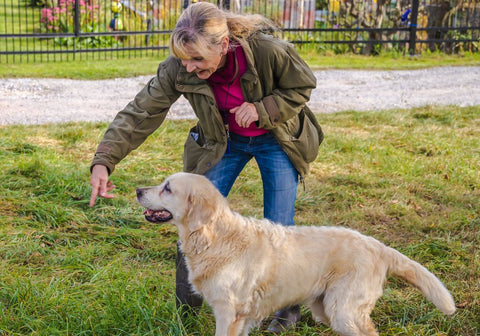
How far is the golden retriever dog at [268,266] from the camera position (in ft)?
11.2

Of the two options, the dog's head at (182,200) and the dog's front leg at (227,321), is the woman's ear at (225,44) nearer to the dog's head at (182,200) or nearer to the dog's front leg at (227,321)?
the dog's head at (182,200)

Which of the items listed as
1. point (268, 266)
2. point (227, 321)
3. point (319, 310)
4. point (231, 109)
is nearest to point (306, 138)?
point (231, 109)

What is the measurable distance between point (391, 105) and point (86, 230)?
6.56 metres

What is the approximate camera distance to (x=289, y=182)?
4.01m

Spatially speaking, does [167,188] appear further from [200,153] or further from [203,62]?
[203,62]

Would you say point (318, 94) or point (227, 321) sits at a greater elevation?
point (318, 94)

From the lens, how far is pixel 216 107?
383 centimetres

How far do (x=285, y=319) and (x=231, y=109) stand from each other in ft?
4.45

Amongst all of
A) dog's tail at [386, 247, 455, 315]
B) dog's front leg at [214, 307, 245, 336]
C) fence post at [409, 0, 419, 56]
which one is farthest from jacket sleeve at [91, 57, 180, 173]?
fence post at [409, 0, 419, 56]

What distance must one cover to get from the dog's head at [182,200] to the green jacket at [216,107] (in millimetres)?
369

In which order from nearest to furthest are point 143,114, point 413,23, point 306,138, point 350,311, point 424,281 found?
1. point 350,311
2. point 424,281
3. point 143,114
4. point 306,138
5. point 413,23

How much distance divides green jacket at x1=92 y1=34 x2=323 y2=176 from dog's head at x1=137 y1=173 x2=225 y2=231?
37 centimetres

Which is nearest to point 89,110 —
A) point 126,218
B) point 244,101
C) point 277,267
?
point 126,218

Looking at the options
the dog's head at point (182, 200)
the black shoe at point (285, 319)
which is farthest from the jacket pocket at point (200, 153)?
the black shoe at point (285, 319)
